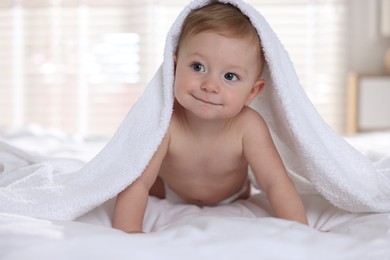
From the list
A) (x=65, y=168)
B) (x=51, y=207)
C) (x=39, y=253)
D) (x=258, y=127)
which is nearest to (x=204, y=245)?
(x=39, y=253)

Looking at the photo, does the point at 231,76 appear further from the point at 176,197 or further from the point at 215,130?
the point at 176,197

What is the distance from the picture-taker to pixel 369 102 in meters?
3.65

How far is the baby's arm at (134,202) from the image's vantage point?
3.68 feet

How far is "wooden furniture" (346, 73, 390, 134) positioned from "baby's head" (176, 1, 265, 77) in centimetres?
252

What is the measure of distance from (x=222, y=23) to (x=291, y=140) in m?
0.30

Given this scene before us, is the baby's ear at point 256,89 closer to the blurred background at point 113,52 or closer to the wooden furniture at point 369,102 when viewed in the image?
the wooden furniture at point 369,102

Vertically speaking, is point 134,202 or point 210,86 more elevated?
point 210,86

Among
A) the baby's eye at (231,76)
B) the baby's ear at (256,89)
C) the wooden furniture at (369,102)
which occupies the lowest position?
the wooden furniture at (369,102)

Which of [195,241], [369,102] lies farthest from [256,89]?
[369,102]

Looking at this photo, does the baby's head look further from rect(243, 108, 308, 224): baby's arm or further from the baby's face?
rect(243, 108, 308, 224): baby's arm

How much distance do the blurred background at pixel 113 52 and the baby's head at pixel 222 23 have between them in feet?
9.36

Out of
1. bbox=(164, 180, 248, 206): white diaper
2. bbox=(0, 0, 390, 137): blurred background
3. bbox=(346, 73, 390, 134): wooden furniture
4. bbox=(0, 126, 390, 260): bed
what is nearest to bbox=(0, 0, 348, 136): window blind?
bbox=(0, 0, 390, 137): blurred background

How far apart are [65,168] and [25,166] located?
87 mm

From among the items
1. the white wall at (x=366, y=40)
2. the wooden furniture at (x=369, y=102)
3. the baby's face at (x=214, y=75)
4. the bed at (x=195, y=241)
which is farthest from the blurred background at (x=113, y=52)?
the bed at (x=195, y=241)
